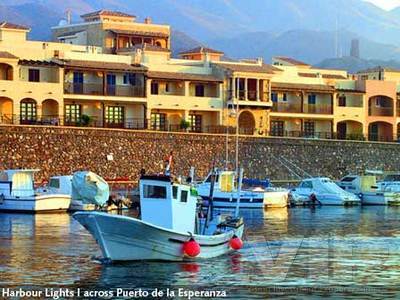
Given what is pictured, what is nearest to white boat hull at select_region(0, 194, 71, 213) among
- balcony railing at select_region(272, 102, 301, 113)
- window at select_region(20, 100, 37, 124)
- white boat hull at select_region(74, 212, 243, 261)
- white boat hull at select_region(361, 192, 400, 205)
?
window at select_region(20, 100, 37, 124)

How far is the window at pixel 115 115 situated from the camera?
301 feet

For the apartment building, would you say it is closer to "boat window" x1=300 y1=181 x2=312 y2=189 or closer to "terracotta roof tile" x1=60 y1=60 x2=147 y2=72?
"terracotta roof tile" x1=60 y1=60 x2=147 y2=72

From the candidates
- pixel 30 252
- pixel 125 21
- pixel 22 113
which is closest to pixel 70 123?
pixel 22 113

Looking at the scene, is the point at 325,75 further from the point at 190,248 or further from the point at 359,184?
the point at 190,248

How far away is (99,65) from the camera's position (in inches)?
3595

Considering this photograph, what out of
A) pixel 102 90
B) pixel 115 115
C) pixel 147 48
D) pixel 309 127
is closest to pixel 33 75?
pixel 102 90

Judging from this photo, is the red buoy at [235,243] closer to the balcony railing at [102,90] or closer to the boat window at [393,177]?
the balcony railing at [102,90]

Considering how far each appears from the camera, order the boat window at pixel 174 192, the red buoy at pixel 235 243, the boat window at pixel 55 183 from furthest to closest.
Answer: the boat window at pixel 55 183
the red buoy at pixel 235 243
the boat window at pixel 174 192

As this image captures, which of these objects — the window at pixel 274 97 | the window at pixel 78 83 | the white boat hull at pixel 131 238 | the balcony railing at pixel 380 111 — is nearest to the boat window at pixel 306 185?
the window at pixel 78 83

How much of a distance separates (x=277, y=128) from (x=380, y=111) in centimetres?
1285

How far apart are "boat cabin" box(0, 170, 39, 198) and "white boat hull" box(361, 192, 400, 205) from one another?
2570 centimetres

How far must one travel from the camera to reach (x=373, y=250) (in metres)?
48.2

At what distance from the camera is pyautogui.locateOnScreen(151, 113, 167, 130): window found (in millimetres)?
94050

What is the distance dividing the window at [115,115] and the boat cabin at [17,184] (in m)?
22.3
